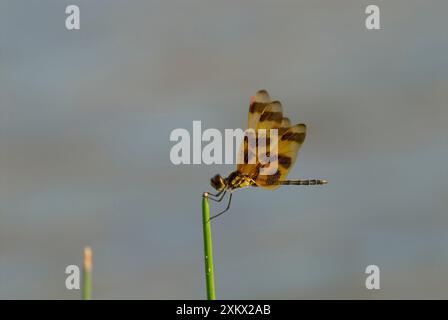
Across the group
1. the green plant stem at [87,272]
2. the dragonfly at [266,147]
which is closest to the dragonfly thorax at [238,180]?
the dragonfly at [266,147]

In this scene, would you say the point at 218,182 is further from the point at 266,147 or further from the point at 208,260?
the point at 208,260

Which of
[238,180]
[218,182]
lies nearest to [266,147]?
[238,180]

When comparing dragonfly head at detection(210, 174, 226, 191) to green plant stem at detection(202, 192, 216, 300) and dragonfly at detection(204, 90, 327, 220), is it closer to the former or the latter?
dragonfly at detection(204, 90, 327, 220)

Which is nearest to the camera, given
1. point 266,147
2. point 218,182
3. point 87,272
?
point 87,272

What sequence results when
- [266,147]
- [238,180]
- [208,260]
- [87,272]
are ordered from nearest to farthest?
1. [87,272]
2. [208,260]
3. [238,180]
4. [266,147]

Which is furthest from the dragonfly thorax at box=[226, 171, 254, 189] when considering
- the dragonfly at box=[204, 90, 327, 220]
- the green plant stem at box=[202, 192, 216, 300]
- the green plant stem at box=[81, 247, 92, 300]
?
the green plant stem at box=[81, 247, 92, 300]

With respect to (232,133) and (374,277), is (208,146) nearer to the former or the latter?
(232,133)
